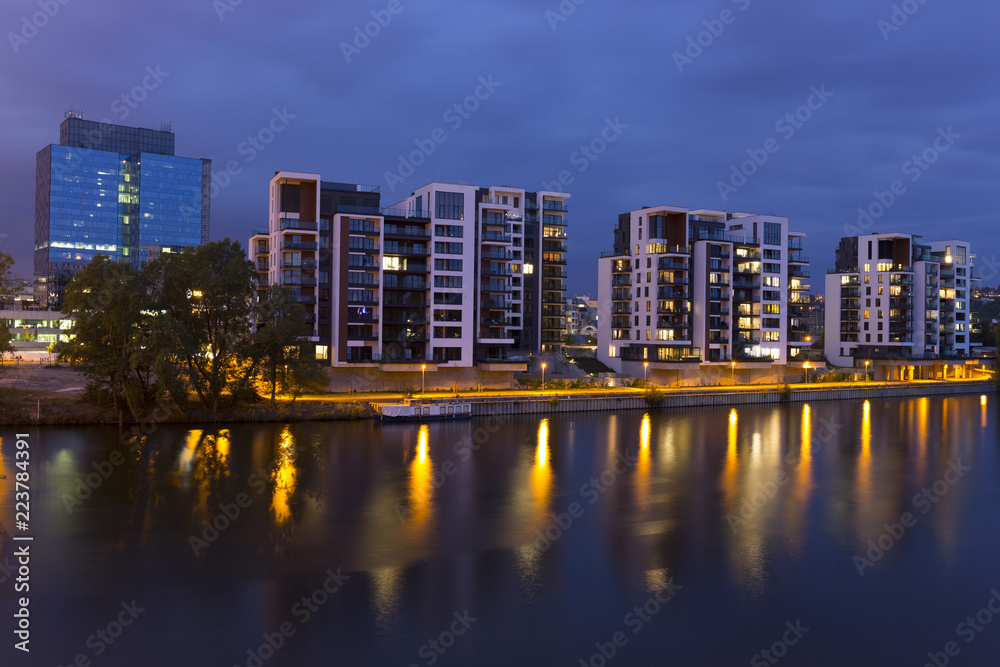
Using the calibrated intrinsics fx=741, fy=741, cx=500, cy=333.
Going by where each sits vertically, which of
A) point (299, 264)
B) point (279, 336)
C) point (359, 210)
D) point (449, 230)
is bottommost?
point (279, 336)

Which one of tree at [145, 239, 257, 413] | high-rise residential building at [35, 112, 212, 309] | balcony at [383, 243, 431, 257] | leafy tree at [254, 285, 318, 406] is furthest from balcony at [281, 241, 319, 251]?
high-rise residential building at [35, 112, 212, 309]

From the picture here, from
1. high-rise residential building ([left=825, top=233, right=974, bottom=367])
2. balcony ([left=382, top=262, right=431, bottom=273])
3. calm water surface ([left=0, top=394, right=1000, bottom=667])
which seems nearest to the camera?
calm water surface ([left=0, top=394, right=1000, bottom=667])

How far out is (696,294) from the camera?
264 feet

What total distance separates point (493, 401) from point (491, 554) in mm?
33591

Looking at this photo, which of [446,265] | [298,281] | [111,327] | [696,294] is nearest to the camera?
[111,327]

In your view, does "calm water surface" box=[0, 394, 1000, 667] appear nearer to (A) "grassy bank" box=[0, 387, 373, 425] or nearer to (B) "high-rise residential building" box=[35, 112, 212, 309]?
(A) "grassy bank" box=[0, 387, 373, 425]

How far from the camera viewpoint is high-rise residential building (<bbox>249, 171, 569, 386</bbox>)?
2346 inches

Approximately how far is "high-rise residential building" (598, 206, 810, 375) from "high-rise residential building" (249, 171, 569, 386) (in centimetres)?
1956

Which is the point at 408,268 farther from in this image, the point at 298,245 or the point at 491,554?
the point at 491,554

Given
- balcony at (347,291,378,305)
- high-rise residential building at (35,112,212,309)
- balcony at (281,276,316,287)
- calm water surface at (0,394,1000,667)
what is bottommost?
calm water surface at (0,394,1000,667)

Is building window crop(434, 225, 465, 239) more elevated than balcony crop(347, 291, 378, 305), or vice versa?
building window crop(434, 225, 465, 239)

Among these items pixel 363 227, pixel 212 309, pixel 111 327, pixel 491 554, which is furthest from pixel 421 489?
pixel 363 227

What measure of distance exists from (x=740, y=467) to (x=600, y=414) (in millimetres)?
20992

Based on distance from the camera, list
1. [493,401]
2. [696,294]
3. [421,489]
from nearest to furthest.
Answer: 1. [421,489]
2. [493,401]
3. [696,294]
